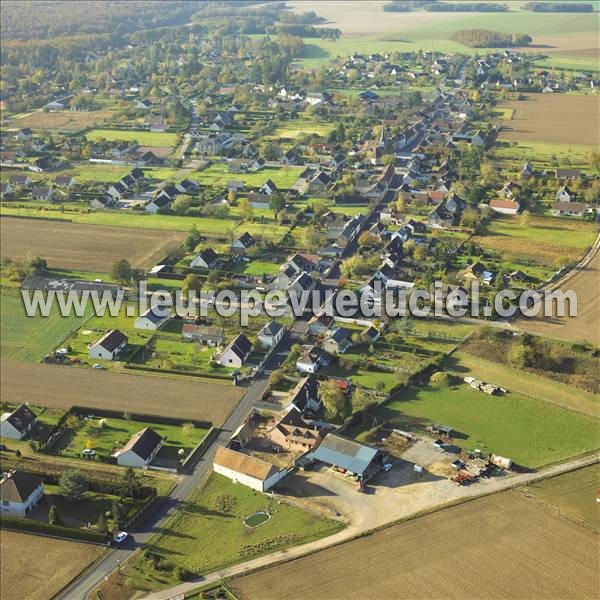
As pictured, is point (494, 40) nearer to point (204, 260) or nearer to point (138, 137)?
point (138, 137)

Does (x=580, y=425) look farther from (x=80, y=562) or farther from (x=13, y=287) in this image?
(x=13, y=287)

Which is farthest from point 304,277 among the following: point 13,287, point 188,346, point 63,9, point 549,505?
point 63,9

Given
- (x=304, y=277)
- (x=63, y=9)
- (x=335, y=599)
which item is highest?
(x=63, y=9)

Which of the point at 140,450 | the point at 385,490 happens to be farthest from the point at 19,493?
the point at 385,490

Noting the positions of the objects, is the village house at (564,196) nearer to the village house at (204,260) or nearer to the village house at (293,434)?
the village house at (204,260)

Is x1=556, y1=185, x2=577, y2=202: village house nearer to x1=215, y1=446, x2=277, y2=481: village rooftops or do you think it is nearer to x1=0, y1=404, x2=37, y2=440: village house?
x1=215, y1=446, x2=277, y2=481: village rooftops
